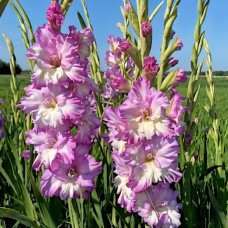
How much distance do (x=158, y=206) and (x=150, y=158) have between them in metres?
0.12

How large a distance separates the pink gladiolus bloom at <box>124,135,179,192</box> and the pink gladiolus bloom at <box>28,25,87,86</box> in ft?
0.61

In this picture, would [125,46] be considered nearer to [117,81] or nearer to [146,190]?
[117,81]

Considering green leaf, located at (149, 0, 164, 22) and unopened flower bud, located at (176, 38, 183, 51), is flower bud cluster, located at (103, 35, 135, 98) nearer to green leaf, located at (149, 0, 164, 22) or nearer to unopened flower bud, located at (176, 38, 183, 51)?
green leaf, located at (149, 0, 164, 22)

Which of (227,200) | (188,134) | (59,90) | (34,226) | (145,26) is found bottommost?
(227,200)

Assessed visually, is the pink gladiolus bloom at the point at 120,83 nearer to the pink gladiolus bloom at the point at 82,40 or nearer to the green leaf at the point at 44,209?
the pink gladiolus bloom at the point at 82,40

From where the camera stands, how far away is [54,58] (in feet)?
2.90

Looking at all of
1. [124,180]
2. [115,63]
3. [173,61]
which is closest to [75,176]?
[124,180]

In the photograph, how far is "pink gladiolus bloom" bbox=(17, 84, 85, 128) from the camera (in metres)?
0.84

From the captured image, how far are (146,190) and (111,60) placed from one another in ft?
2.75

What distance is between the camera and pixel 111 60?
1611 mm

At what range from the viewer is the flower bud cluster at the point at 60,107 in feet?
2.81

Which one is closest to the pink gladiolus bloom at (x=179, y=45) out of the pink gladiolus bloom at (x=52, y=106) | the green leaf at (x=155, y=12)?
the green leaf at (x=155, y=12)

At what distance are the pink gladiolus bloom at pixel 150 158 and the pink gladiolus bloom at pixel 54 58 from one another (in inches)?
7.3

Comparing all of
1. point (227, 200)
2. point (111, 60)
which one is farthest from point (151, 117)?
point (111, 60)
